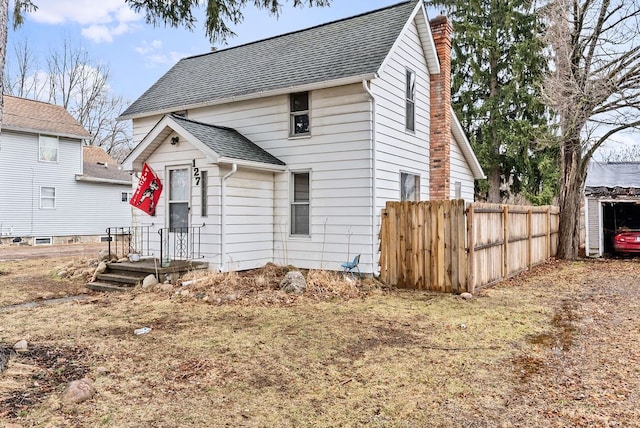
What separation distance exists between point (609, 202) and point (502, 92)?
6843mm

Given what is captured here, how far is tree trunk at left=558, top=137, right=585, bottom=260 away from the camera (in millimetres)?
14750

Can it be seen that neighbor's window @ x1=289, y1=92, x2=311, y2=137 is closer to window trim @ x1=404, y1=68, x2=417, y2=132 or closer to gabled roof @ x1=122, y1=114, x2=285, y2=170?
gabled roof @ x1=122, y1=114, x2=285, y2=170

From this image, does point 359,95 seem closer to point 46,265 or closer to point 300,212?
point 300,212

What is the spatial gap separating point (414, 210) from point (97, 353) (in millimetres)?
6254

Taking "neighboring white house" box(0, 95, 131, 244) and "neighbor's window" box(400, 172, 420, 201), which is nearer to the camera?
"neighbor's window" box(400, 172, 420, 201)

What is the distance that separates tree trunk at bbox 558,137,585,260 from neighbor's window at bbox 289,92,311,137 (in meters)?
9.66

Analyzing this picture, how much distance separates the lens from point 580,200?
15195 mm

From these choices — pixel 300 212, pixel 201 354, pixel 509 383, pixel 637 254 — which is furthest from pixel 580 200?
pixel 201 354

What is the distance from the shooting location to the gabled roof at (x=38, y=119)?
66.1 feet

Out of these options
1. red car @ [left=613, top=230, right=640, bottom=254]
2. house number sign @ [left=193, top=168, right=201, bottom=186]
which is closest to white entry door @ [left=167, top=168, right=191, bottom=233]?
house number sign @ [left=193, top=168, right=201, bottom=186]

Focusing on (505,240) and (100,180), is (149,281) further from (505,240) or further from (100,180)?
(100,180)

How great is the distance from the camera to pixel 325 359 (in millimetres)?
4730

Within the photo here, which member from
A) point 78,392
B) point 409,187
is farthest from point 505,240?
point 78,392

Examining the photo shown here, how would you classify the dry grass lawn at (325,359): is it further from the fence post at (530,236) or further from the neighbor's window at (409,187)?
the fence post at (530,236)
